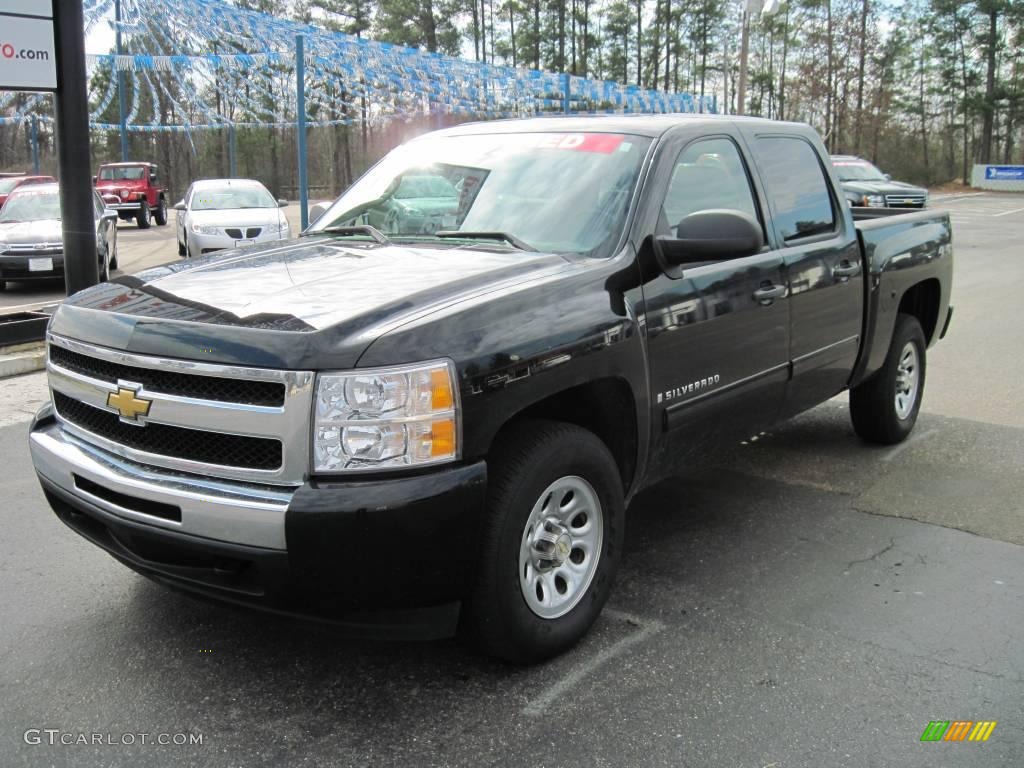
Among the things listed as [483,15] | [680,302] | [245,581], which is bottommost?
[245,581]

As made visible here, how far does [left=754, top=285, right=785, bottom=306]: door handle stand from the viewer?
13.7 feet

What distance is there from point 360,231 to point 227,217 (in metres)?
12.2

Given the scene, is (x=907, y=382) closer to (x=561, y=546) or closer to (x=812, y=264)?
(x=812, y=264)

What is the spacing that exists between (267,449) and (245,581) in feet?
1.32

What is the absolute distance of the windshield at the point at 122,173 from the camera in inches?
1089

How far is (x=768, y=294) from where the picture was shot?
4.22 meters

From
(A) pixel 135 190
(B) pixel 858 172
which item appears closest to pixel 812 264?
(B) pixel 858 172

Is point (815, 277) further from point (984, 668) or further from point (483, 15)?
point (483, 15)

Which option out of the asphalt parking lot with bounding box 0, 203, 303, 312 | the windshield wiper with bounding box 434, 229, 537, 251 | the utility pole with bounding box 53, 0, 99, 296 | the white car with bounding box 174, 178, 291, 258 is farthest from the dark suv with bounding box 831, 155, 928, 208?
the windshield wiper with bounding box 434, 229, 537, 251

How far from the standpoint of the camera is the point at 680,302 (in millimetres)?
3713

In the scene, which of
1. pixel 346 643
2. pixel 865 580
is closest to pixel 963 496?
pixel 865 580

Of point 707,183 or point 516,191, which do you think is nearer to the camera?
point 516,191

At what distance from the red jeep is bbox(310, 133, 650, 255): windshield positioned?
2456 centimetres

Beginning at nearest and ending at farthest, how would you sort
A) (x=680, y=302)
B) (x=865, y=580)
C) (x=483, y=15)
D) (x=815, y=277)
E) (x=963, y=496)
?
(x=680, y=302), (x=865, y=580), (x=815, y=277), (x=963, y=496), (x=483, y=15)
